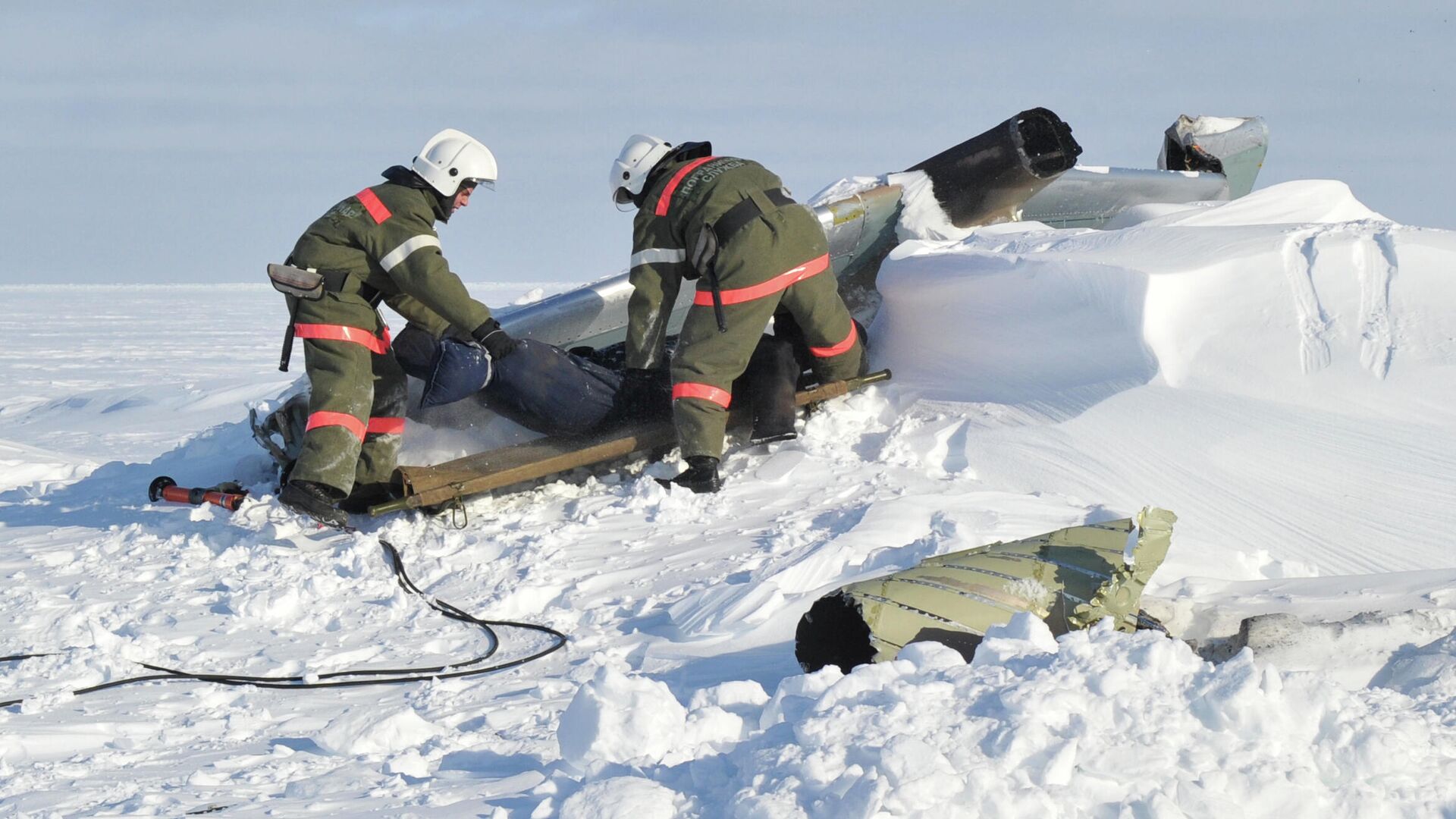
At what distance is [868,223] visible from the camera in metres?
6.33

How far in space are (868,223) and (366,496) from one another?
286 cm

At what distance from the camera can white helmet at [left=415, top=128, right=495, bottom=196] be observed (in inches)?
193

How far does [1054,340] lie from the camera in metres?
4.88

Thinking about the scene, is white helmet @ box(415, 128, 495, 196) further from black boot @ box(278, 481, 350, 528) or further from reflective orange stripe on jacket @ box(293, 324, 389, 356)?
black boot @ box(278, 481, 350, 528)

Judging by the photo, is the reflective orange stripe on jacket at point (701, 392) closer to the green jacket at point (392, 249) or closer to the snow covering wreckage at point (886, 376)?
the snow covering wreckage at point (886, 376)

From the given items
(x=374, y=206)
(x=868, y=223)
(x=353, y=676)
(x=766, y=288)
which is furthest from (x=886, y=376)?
(x=353, y=676)

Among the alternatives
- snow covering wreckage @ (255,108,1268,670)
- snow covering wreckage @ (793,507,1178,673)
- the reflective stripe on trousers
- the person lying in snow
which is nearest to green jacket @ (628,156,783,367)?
the person lying in snow

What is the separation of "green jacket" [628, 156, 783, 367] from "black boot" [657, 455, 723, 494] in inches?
22.7

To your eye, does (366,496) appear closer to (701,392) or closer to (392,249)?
(392,249)

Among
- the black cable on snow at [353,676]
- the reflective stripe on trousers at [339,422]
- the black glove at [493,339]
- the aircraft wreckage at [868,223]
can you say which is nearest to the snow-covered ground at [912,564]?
the black cable on snow at [353,676]

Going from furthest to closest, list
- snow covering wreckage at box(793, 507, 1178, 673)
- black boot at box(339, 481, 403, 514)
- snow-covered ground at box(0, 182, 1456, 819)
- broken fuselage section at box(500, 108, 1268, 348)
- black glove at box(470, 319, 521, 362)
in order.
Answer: broken fuselage section at box(500, 108, 1268, 348) → black boot at box(339, 481, 403, 514) → black glove at box(470, 319, 521, 362) → snow covering wreckage at box(793, 507, 1178, 673) → snow-covered ground at box(0, 182, 1456, 819)

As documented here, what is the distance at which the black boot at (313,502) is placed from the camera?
4.61 metres

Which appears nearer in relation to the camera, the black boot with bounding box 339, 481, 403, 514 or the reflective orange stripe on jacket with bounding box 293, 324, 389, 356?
the reflective orange stripe on jacket with bounding box 293, 324, 389, 356

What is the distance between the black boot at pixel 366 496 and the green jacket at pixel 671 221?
45.1 inches
